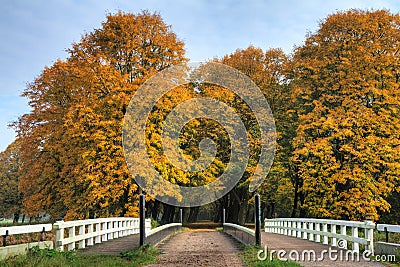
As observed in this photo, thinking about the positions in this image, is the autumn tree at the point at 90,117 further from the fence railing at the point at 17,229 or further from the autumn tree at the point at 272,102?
the fence railing at the point at 17,229

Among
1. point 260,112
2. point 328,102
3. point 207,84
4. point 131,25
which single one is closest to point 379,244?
point 328,102

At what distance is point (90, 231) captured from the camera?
44.0ft

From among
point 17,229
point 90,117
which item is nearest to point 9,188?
point 90,117

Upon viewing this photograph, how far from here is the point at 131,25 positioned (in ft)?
85.7

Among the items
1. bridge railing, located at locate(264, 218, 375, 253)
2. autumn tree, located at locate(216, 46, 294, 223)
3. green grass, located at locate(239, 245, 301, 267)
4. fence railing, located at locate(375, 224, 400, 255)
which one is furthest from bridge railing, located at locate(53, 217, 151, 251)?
autumn tree, located at locate(216, 46, 294, 223)

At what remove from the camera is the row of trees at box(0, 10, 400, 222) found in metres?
22.8

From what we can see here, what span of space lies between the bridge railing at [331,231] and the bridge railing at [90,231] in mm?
6773

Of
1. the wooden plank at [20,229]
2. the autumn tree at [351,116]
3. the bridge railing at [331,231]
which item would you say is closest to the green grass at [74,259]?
the wooden plank at [20,229]

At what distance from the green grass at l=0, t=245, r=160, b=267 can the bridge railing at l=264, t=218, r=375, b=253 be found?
5.40 meters

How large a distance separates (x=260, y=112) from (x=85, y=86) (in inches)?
618

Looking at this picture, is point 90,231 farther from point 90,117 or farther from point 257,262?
point 90,117

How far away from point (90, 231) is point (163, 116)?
44.3 ft

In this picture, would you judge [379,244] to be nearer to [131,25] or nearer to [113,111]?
[113,111]

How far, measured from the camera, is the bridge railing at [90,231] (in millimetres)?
10797
